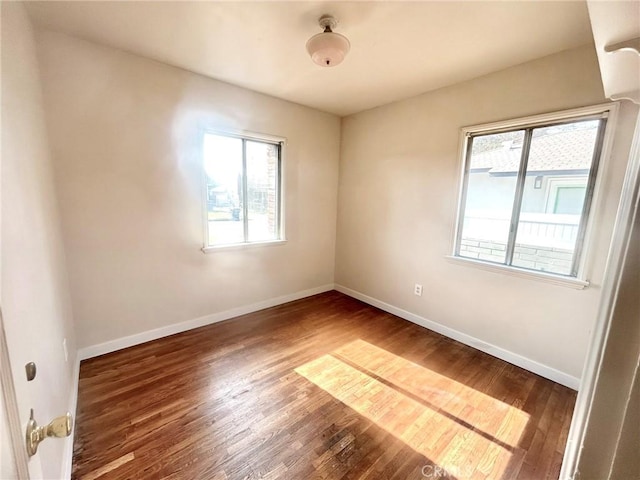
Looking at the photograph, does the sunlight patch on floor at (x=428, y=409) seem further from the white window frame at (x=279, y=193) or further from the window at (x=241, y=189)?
the window at (x=241, y=189)

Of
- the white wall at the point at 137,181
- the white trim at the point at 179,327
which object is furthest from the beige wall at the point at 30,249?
the white trim at the point at 179,327

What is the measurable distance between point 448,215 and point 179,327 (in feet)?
9.72

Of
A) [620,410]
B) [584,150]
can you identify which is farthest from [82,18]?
[584,150]

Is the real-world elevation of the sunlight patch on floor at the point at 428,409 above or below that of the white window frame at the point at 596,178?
below

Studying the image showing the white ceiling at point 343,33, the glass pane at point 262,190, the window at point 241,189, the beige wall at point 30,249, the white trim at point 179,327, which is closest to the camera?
the beige wall at point 30,249

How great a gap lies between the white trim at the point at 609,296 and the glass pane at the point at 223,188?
286cm

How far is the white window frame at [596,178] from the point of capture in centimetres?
187

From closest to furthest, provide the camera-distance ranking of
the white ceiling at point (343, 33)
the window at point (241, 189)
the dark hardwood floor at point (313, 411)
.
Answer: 1. the dark hardwood floor at point (313, 411)
2. the white ceiling at point (343, 33)
3. the window at point (241, 189)

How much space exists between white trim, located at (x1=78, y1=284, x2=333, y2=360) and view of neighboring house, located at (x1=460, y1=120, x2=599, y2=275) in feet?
7.39

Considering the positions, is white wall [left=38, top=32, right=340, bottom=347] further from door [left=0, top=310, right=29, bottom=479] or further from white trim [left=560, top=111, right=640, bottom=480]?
white trim [left=560, top=111, right=640, bottom=480]

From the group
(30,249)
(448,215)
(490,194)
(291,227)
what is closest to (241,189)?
(291,227)

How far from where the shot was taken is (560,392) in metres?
2.07

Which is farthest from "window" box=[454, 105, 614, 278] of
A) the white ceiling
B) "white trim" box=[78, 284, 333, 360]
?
"white trim" box=[78, 284, 333, 360]

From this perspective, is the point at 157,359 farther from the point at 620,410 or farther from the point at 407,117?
the point at 407,117
